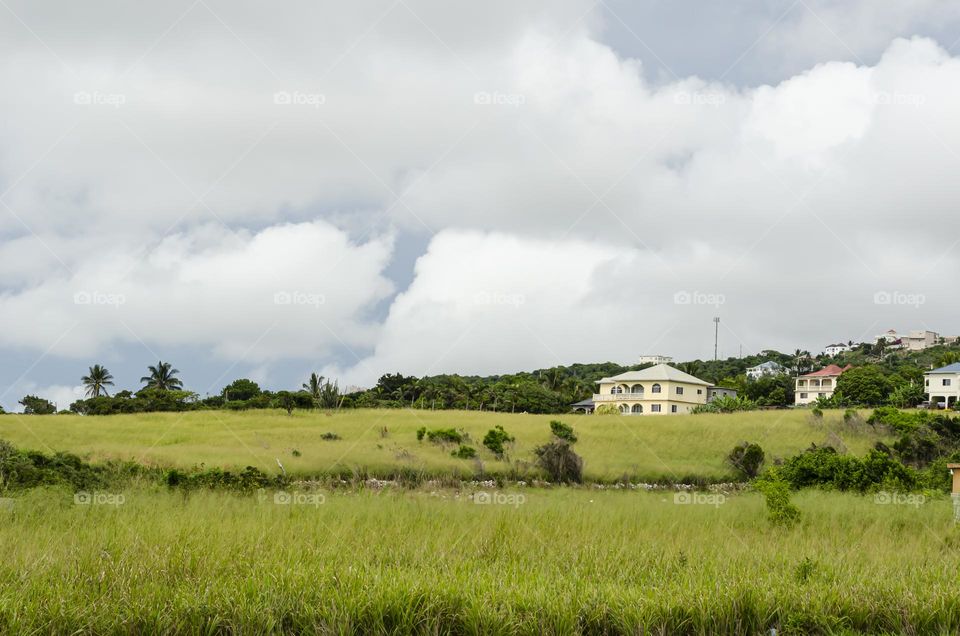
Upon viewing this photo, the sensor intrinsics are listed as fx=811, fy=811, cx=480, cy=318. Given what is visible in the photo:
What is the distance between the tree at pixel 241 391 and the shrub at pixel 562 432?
100.0 feet

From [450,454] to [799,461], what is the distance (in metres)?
13.4

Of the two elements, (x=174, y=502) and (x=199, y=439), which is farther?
(x=199, y=439)

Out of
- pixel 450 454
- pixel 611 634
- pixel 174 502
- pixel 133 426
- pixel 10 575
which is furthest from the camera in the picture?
pixel 133 426

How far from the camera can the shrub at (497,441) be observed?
3192 centimetres

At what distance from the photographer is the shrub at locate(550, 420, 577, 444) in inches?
1443

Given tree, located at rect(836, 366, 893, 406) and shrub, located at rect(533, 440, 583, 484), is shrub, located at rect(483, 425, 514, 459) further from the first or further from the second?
tree, located at rect(836, 366, 893, 406)

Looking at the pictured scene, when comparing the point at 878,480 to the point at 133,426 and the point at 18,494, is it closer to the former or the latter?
the point at 18,494

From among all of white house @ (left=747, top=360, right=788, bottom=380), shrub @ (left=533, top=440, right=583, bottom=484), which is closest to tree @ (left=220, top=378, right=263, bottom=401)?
shrub @ (left=533, top=440, right=583, bottom=484)

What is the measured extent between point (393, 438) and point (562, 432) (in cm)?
773

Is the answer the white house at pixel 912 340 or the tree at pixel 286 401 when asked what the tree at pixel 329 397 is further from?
the white house at pixel 912 340

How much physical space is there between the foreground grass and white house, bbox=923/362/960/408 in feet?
212

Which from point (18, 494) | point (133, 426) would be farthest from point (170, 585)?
point (133, 426)

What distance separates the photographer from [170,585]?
702cm

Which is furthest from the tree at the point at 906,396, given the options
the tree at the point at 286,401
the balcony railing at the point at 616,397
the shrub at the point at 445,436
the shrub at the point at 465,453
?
the tree at the point at 286,401
